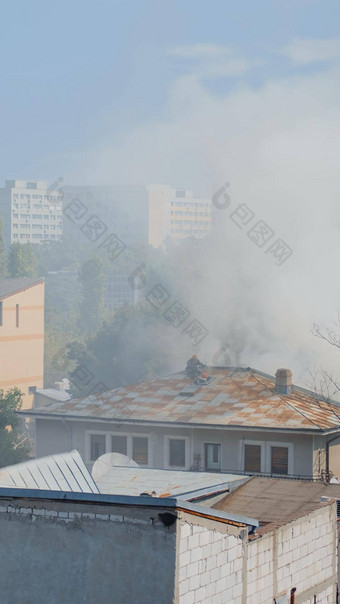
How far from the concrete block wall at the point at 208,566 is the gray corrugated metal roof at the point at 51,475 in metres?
3.33

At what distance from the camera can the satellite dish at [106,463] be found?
15.3 m

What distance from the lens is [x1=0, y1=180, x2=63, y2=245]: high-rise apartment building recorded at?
468ft

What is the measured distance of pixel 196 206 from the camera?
6117 inches

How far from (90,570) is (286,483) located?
20.8 feet

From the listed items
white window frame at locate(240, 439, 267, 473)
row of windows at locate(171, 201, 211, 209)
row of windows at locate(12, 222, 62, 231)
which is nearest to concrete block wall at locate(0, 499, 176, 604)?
white window frame at locate(240, 439, 267, 473)

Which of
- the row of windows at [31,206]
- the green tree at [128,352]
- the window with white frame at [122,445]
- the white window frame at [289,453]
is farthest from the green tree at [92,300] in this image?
the white window frame at [289,453]

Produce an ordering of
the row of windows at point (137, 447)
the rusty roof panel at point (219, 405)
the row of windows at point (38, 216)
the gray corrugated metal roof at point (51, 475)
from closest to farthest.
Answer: the gray corrugated metal roof at point (51, 475)
the rusty roof panel at point (219, 405)
the row of windows at point (137, 447)
the row of windows at point (38, 216)

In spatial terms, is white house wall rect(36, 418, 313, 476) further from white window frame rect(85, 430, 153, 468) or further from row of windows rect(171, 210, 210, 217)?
row of windows rect(171, 210, 210, 217)

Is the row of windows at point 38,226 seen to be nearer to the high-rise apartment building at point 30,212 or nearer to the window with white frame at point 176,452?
the high-rise apartment building at point 30,212

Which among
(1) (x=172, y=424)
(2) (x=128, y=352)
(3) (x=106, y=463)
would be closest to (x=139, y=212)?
(2) (x=128, y=352)

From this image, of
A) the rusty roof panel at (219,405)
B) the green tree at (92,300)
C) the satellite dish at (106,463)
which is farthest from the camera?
the green tree at (92,300)

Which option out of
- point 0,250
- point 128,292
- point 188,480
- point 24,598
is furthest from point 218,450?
Answer: point 128,292

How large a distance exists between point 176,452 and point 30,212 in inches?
4895

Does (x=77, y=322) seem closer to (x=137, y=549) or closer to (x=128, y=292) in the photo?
(x=128, y=292)
